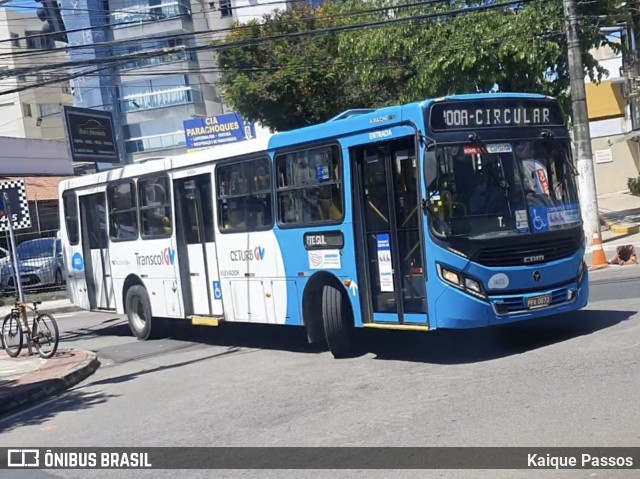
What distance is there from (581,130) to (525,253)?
11527 mm

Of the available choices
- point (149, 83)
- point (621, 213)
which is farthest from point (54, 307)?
point (149, 83)

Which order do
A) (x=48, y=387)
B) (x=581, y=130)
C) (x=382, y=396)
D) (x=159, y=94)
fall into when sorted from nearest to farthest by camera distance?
(x=382, y=396) → (x=48, y=387) → (x=581, y=130) → (x=159, y=94)

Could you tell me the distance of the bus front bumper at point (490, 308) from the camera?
924cm

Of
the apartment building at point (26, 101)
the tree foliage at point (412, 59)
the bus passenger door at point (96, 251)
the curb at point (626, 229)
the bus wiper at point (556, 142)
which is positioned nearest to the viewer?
the bus wiper at point (556, 142)

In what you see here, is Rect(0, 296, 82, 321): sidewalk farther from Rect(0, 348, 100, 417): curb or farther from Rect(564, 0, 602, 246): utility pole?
Rect(564, 0, 602, 246): utility pole

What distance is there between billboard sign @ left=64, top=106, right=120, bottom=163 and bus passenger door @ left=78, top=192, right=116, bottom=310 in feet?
53.6

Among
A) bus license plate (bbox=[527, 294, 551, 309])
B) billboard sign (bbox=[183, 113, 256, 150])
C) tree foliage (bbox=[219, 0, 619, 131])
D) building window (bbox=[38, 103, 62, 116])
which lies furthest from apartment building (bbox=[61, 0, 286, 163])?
bus license plate (bbox=[527, 294, 551, 309])

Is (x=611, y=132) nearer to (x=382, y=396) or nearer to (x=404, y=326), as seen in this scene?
(x=404, y=326)

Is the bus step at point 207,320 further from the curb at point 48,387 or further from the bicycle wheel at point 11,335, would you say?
the bicycle wheel at point 11,335

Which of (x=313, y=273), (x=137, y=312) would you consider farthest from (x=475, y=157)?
(x=137, y=312)

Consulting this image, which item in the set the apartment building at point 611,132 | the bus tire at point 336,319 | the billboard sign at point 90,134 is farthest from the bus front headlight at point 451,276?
the apartment building at point 611,132

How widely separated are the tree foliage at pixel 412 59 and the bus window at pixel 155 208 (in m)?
4.35

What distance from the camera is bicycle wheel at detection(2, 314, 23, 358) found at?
46.0 ft

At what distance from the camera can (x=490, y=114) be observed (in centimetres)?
966
